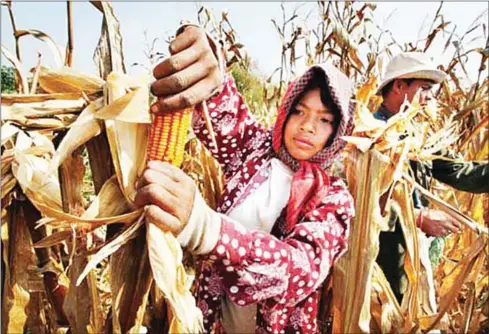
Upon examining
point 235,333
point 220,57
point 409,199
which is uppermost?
point 220,57

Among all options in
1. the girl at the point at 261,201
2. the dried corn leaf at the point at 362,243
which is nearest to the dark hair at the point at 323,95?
the girl at the point at 261,201

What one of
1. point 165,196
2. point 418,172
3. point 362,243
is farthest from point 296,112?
point 418,172

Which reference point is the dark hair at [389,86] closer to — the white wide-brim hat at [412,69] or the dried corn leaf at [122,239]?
the white wide-brim hat at [412,69]

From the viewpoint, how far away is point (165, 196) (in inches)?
31.1

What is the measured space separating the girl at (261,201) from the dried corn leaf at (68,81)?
0.12 m

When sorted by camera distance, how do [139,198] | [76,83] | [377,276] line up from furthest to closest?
[377,276] → [76,83] → [139,198]

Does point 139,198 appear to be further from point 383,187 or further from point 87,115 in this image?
point 383,187

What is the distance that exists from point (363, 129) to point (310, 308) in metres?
0.38

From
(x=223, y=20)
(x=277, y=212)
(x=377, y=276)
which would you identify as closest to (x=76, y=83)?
(x=277, y=212)

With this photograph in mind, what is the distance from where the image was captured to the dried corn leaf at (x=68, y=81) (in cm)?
91

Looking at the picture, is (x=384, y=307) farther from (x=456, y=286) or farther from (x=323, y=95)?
(x=323, y=95)

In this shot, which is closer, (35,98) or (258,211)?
(35,98)

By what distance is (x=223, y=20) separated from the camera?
254 cm

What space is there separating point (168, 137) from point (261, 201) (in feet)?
1.03
